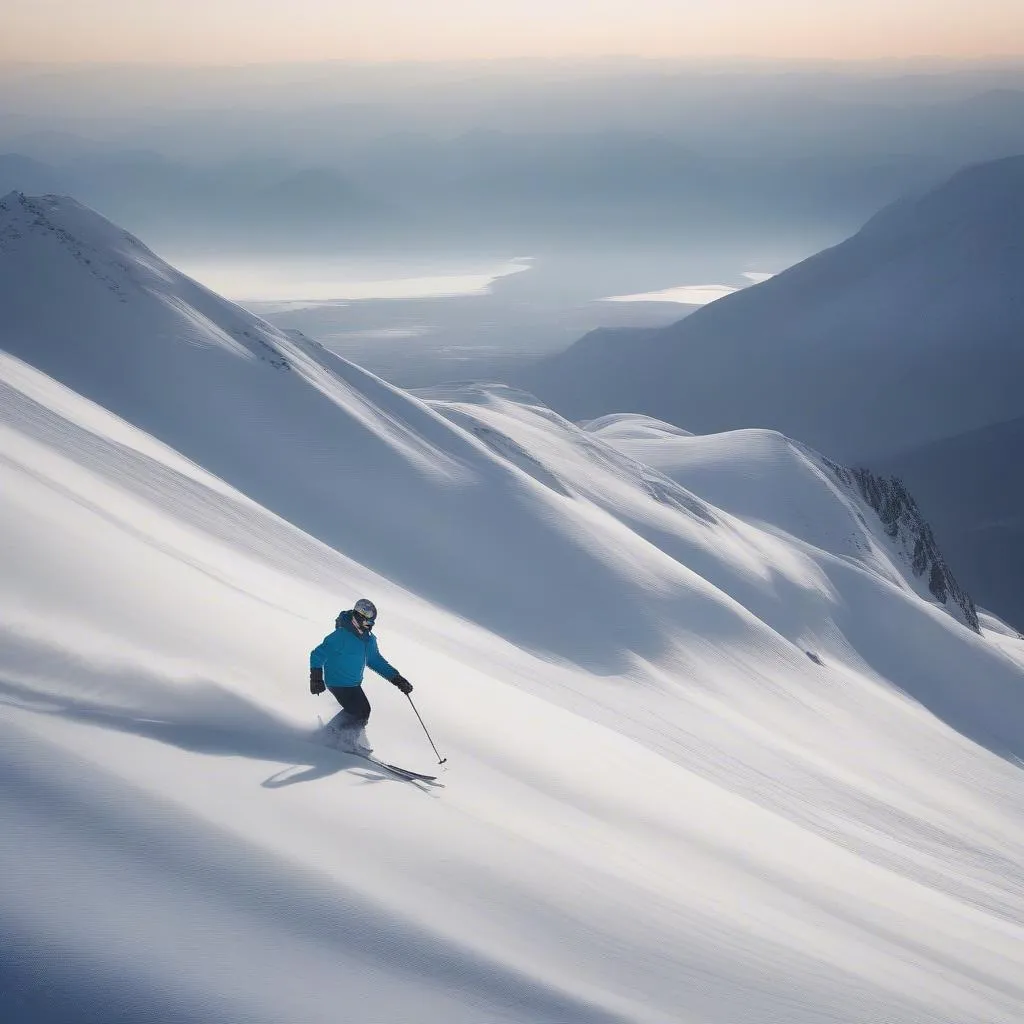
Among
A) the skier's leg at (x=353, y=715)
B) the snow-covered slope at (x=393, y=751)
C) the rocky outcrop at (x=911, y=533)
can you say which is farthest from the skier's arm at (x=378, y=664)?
the rocky outcrop at (x=911, y=533)

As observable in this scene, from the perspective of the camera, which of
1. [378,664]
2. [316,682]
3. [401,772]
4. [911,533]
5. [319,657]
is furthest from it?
[911,533]

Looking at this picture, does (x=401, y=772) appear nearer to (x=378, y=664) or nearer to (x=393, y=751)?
(x=393, y=751)

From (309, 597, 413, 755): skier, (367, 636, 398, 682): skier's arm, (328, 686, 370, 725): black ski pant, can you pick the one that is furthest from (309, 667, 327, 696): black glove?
(367, 636, 398, 682): skier's arm

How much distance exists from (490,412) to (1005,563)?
156597 millimetres

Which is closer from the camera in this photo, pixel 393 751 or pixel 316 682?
pixel 316 682

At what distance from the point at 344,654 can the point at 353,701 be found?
1.64 ft

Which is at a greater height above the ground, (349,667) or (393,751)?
(349,667)

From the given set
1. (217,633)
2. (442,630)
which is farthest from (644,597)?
(217,633)

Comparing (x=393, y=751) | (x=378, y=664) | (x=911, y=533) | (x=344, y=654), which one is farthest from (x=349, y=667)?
(x=911, y=533)

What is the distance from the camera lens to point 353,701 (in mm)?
10398

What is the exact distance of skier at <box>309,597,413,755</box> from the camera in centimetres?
1030

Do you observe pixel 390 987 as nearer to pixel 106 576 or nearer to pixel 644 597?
pixel 106 576

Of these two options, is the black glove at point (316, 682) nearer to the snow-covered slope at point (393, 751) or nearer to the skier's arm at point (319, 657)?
the skier's arm at point (319, 657)

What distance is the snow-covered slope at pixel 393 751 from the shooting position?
6.30 metres
